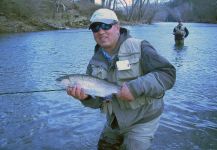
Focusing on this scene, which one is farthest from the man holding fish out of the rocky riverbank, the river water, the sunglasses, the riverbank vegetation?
the rocky riverbank

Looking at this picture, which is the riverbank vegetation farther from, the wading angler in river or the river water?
the river water

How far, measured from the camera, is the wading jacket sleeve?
4012 mm

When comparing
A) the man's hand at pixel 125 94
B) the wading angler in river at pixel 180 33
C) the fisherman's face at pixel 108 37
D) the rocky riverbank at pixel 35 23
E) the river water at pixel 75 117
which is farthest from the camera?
the rocky riverbank at pixel 35 23

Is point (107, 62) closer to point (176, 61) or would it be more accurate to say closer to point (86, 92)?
point (86, 92)

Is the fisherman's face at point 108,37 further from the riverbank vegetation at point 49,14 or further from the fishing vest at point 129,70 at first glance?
the riverbank vegetation at point 49,14

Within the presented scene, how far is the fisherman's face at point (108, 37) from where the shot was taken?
13.9ft

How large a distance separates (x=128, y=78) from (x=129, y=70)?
0.32 ft

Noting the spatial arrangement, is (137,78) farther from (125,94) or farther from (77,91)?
(77,91)

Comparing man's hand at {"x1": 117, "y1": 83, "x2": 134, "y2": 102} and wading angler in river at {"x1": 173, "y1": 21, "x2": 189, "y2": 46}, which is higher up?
man's hand at {"x1": 117, "y1": 83, "x2": 134, "y2": 102}

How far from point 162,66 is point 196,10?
107m

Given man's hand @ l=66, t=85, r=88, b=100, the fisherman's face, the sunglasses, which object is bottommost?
man's hand @ l=66, t=85, r=88, b=100

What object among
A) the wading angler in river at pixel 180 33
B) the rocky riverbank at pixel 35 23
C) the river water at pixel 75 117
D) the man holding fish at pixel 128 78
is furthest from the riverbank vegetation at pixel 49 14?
the man holding fish at pixel 128 78

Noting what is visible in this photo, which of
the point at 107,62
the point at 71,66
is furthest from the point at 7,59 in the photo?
the point at 107,62

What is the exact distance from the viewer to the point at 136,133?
441 centimetres
